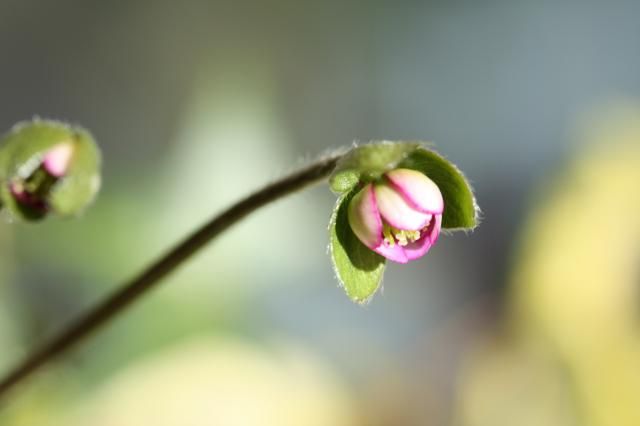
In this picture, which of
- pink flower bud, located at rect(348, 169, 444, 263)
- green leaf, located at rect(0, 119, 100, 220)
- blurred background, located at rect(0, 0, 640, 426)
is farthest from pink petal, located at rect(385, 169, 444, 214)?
blurred background, located at rect(0, 0, 640, 426)

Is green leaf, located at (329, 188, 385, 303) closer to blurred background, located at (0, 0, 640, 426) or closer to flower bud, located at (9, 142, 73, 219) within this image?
flower bud, located at (9, 142, 73, 219)

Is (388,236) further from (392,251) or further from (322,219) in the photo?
(322,219)

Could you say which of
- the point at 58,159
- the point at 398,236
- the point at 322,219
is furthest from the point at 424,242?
the point at 322,219

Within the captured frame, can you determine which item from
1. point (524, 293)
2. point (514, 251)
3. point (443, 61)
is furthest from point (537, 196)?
point (443, 61)

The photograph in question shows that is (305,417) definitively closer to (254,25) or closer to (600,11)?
(254,25)

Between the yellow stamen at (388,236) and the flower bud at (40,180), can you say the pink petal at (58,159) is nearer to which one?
the flower bud at (40,180)
